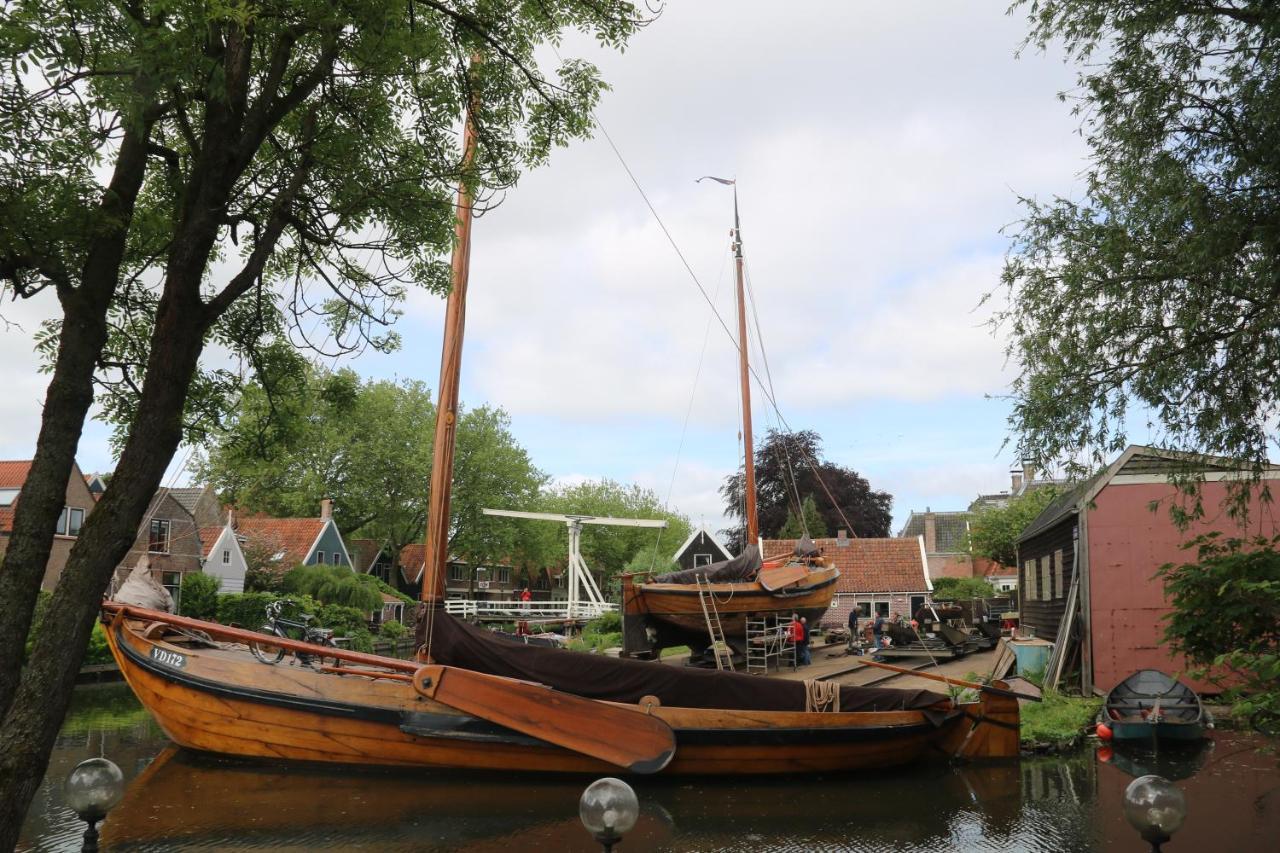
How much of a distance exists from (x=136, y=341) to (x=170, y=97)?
105 inches

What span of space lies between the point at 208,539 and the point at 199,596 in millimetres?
9100

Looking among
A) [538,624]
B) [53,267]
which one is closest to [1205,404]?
[53,267]

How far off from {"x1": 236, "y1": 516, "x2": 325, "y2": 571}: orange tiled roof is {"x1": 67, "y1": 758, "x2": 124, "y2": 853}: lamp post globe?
44382mm

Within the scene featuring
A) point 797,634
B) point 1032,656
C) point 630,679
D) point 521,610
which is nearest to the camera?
point 630,679

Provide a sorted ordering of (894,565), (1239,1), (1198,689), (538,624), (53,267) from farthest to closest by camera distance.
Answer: (538,624) → (894,565) → (1198,689) → (1239,1) → (53,267)

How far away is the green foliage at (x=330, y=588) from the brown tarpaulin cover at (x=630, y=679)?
97.1ft

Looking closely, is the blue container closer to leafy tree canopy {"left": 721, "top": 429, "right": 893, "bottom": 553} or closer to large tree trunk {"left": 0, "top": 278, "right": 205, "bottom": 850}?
large tree trunk {"left": 0, "top": 278, "right": 205, "bottom": 850}

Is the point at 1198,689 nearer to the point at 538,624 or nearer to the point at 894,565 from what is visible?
the point at 894,565

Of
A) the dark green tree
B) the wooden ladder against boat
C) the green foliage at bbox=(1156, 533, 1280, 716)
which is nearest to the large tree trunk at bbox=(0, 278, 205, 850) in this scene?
the dark green tree

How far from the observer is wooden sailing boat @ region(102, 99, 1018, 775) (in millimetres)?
10953

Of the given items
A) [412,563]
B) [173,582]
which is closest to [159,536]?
[173,582]

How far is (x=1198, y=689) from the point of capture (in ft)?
51.8

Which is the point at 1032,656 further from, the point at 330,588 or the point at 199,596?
the point at 330,588

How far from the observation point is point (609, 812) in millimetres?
4891
